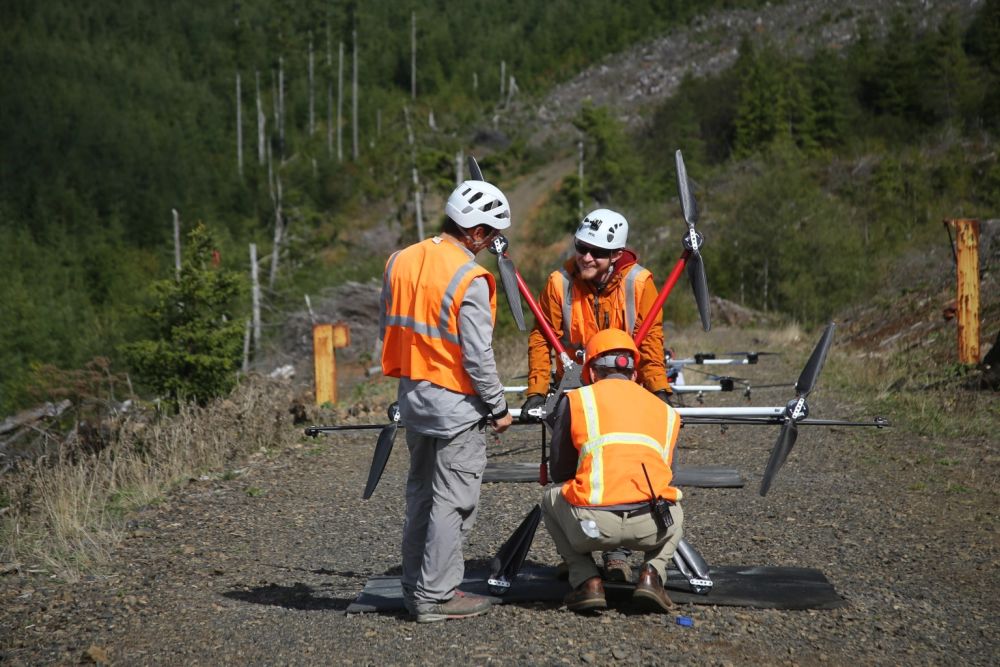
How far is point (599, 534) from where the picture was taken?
5426 mm

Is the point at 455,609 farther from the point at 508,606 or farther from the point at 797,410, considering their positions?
the point at 797,410

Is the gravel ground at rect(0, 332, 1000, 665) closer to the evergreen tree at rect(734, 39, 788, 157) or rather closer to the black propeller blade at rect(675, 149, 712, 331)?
the black propeller blade at rect(675, 149, 712, 331)

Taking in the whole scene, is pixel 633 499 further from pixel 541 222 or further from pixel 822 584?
pixel 541 222

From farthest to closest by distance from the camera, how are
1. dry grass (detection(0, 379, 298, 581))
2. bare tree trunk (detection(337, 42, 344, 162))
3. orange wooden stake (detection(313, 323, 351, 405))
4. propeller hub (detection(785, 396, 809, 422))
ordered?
1. bare tree trunk (detection(337, 42, 344, 162))
2. orange wooden stake (detection(313, 323, 351, 405))
3. dry grass (detection(0, 379, 298, 581))
4. propeller hub (detection(785, 396, 809, 422))

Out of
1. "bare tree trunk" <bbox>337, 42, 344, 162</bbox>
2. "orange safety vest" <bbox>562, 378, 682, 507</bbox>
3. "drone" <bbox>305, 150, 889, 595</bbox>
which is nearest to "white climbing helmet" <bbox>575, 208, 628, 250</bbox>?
"drone" <bbox>305, 150, 889, 595</bbox>

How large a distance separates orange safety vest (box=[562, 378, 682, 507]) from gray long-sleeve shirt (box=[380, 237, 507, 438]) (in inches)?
17.6

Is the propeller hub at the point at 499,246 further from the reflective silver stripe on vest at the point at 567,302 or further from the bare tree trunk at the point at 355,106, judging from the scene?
the bare tree trunk at the point at 355,106

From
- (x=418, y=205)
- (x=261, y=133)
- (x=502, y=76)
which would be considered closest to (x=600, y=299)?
(x=418, y=205)

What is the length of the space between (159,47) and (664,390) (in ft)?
352

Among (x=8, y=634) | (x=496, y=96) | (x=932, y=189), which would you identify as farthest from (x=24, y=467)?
(x=496, y=96)

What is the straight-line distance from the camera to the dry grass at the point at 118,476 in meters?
7.49

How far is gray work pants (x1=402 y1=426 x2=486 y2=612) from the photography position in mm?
5609

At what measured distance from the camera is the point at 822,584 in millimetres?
6184

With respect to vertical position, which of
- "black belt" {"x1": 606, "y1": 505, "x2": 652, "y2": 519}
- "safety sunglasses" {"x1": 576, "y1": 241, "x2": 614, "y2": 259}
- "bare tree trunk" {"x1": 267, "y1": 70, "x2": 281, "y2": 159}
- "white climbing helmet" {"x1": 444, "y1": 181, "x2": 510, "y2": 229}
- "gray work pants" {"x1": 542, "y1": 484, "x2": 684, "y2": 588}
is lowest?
"gray work pants" {"x1": 542, "y1": 484, "x2": 684, "y2": 588}
